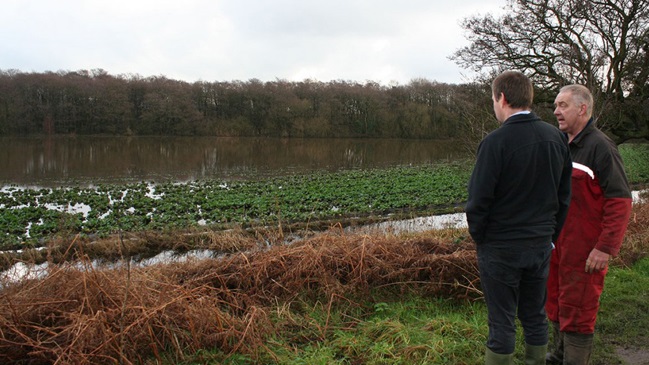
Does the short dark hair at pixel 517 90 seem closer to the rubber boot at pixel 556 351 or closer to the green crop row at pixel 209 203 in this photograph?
the rubber boot at pixel 556 351

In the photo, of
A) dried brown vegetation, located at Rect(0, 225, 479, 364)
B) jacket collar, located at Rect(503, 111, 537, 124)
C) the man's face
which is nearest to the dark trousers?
jacket collar, located at Rect(503, 111, 537, 124)

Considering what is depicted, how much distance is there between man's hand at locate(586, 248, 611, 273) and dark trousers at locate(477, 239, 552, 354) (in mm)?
427

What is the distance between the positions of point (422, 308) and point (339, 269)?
38.2 inches

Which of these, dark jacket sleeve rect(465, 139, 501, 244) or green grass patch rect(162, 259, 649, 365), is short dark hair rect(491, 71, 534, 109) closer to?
dark jacket sleeve rect(465, 139, 501, 244)

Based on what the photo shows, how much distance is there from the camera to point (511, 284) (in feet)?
8.24

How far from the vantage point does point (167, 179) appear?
24531mm

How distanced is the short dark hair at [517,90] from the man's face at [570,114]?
2.20ft

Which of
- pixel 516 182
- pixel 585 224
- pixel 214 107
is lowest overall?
pixel 585 224

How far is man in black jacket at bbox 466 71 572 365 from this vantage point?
2.44m

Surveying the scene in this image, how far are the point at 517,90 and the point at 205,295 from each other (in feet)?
10.1

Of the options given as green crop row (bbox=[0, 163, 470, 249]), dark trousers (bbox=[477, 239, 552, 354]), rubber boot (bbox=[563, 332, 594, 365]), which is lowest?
green crop row (bbox=[0, 163, 470, 249])

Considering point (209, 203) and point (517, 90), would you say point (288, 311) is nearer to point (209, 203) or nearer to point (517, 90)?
point (517, 90)

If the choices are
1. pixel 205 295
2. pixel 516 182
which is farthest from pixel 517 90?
pixel 205 295

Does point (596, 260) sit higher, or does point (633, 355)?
point (596, 260)
